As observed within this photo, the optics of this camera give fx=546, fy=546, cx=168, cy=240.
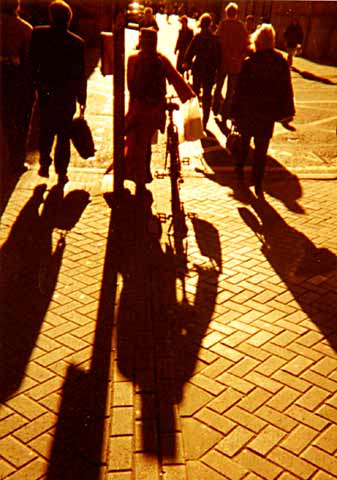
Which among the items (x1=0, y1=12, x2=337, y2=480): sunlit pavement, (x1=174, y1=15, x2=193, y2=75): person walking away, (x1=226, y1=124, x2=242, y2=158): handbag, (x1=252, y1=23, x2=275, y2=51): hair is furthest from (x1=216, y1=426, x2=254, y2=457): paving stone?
(x1=174, y1=15, x2=193, y2=75): person walking away

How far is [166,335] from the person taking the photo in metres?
4.12

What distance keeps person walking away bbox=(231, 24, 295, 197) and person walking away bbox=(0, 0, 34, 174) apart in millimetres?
2729

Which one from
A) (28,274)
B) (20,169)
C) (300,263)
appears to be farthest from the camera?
(20,169)

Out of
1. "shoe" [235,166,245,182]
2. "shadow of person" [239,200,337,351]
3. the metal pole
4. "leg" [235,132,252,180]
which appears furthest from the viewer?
"shoe" [235,166,245,182]

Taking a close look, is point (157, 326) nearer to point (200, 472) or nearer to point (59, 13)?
point (200, 472)

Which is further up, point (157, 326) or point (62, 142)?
point (62, 142)

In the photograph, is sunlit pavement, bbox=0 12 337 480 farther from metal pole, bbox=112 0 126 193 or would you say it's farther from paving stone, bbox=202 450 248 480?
metal pole, bbox=112 0 126 193

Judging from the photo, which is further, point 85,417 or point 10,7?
point 10,7

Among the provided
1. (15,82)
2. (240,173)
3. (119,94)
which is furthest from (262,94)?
(15,82)

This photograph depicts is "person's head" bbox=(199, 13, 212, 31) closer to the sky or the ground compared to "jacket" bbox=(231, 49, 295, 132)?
closer to the sky

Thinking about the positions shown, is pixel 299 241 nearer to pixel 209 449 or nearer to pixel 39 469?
pixel 209 449

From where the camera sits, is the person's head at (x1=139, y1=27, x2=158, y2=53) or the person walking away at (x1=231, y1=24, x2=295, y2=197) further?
the person walking away at (x1=231, y1=24, x2=295, y2=197)

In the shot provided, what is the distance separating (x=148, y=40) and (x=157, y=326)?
366 cm

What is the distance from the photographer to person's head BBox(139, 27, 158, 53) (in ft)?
20.7
